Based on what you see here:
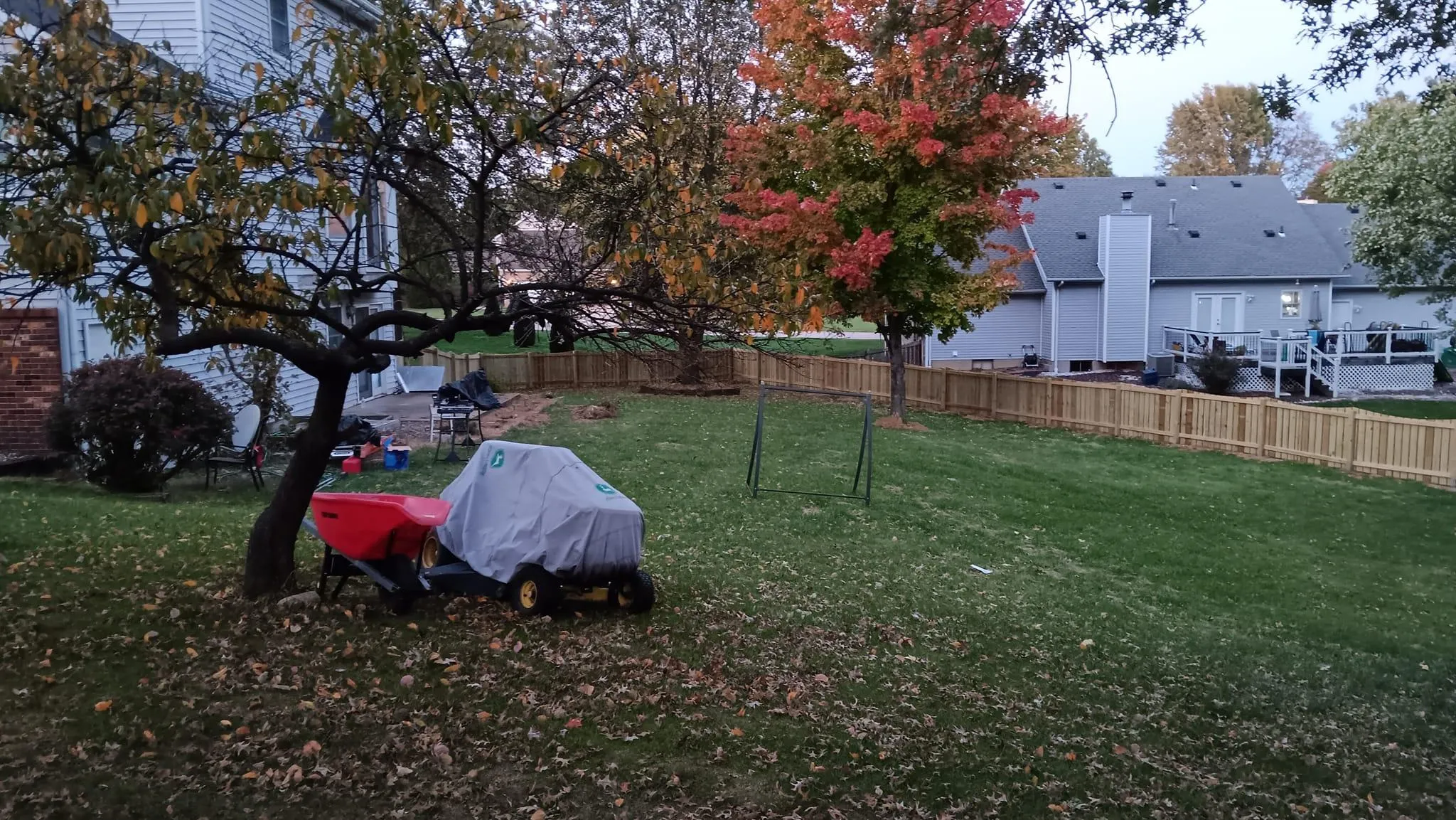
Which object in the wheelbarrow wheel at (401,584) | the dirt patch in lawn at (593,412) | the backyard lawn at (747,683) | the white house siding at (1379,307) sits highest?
the white house siding at (1379,307)

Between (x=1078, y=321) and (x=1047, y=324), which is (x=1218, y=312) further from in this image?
(x=1047, y=324)

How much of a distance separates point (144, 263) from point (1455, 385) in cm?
3495

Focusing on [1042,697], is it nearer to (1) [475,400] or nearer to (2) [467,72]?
(2) [467,72]

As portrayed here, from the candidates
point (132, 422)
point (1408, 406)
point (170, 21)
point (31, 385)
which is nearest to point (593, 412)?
point (170, 21)

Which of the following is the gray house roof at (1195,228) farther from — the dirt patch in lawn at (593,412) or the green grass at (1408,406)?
the dirt patch in lawn at (593,412)

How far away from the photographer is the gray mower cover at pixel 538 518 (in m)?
7.41

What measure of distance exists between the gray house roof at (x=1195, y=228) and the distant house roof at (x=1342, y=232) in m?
0.41

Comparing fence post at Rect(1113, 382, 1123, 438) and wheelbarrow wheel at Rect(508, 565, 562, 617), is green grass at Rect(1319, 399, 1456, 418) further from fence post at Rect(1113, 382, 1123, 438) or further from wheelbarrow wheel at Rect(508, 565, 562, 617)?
wheelbarrow wheel at Rect(508, 565, 562, 617)

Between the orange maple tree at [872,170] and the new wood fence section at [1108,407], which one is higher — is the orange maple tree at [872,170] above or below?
above

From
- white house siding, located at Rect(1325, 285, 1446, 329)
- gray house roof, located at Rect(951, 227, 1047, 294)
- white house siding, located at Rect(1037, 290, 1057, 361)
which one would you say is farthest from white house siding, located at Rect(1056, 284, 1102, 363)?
white house siding, located at Rect(1325, 285, 1446, 329)

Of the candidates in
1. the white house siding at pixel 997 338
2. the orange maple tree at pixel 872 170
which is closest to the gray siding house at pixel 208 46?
the orange maple tree at pixel 872 170

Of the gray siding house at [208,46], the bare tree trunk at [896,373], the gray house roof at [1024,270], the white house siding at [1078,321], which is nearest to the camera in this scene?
the gray siding house at [208,46]

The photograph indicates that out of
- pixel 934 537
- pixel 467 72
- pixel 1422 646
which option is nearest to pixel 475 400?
pixel 934 537

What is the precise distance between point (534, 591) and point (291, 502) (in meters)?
1.73
